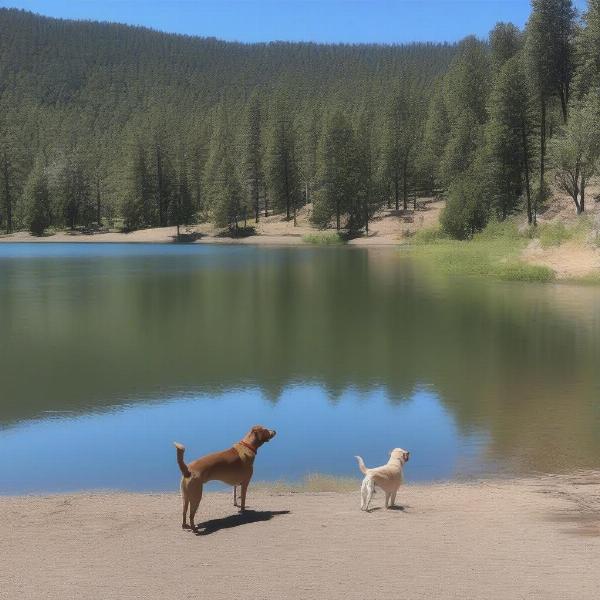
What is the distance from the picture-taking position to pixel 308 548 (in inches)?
270

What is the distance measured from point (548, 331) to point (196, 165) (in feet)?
328

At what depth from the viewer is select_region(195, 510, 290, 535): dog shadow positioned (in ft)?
25.3

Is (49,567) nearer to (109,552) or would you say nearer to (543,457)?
(109,552)

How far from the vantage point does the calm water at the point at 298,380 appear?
12086 mm

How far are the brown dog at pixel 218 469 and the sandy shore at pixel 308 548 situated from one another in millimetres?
369

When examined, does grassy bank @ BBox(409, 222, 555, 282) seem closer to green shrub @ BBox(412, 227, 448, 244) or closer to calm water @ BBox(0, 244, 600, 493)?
green shrub @ BBox(412, 227, 448, 244)

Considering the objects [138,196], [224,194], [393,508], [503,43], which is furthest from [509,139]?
[138,196]

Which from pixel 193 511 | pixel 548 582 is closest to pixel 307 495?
pixel 193 511

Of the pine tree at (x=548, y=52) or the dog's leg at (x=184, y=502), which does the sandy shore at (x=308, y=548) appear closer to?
the dog's leg at (x=184, y=502)

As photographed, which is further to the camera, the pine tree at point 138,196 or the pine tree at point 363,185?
the pine tree at point 138,196

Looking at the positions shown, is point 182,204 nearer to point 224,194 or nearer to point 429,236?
point 224,194

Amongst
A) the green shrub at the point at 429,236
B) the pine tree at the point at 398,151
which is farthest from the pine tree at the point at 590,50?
the pine tree at the point at 398,151

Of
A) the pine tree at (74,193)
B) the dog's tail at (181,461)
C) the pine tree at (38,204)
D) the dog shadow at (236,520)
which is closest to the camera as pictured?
the dog's tail at (181,461)

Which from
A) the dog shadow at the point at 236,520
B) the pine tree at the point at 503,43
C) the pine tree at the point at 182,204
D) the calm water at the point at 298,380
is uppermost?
the pine tree at the point at 503,43
